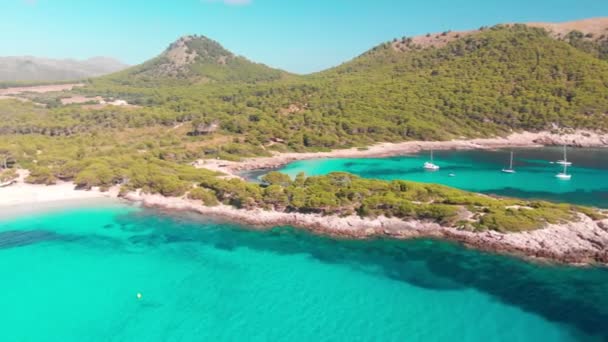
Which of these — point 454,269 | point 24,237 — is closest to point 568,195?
point 454,269

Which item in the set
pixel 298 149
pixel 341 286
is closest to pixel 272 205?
pixel 341 286

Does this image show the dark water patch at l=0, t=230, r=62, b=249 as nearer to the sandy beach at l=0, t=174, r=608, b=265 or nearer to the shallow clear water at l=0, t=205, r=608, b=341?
the shallow clear water at l=0, t=205, r=608, b=341

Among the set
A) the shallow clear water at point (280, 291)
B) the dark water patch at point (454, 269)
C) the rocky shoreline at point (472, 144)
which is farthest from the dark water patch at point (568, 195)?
the rocky shoreline at point (472, 144)

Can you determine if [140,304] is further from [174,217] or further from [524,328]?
[524,328]

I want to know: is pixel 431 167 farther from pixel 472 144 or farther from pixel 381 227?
pixel 381 227

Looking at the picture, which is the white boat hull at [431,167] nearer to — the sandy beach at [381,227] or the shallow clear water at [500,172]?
the shallow clear water at [500,172]

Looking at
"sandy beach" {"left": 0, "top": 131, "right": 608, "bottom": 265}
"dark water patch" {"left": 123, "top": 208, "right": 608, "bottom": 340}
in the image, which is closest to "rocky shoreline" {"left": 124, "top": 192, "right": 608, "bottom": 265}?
"sandy beach" {"left": 0, "top": 131, "right": 608, "bottom": 265}
